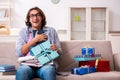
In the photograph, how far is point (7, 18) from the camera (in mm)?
5461

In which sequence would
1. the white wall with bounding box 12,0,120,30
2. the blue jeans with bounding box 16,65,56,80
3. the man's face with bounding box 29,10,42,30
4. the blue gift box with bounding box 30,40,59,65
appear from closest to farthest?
the blue jeans with bounding box 16,65,56,80 → the blue gift box with bounding box 30,40,59,65 → the man's face with bounding box 29,10,42,30 → the white wall with bounding box 12,0,120,30

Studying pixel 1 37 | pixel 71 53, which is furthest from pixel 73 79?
pixel 1 37

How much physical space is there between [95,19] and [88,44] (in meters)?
2.91

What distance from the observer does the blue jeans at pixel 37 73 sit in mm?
2116

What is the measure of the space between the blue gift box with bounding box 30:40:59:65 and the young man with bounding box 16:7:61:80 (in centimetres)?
Answer: 4

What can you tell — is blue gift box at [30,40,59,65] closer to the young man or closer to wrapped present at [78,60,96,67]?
→ the young man

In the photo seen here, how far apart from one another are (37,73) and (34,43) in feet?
0.99

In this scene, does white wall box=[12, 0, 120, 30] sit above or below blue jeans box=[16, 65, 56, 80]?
above

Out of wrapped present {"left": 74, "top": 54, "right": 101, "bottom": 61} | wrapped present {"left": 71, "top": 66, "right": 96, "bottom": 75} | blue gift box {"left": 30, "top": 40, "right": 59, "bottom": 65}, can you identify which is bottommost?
wrapped present {"left": 71, "top": 66, "right": 96, "bottom": 75}

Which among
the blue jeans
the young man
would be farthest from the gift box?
the blue jeans

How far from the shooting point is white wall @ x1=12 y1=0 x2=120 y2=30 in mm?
5617

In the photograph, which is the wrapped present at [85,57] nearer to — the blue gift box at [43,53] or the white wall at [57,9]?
the blue gift box at [43,53]

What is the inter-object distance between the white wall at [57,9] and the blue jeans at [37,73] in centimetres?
341

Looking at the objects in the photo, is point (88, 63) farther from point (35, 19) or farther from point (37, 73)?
point (35, 19)
